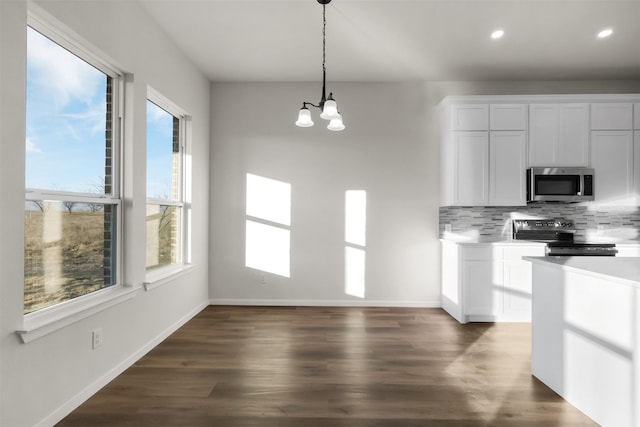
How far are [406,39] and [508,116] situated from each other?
5.21 ft

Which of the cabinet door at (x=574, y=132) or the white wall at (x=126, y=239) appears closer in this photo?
the white wall at (x=126, y=239)

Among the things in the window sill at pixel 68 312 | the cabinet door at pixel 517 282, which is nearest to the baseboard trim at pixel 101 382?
the window sill at pixel 68 312

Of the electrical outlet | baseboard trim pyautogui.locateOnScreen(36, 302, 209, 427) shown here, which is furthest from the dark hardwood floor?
the electrical outlet

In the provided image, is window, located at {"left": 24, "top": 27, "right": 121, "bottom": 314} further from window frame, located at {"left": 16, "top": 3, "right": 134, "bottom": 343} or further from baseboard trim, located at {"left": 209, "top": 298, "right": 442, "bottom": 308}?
baseboard trim, located at {"left": 209, "top": 298, "right": 442, "bottom": 308}

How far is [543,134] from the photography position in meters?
4.50

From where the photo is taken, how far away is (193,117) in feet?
14.8

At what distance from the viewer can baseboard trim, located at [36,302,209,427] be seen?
2.18 m

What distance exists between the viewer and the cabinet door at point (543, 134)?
4.49 metres

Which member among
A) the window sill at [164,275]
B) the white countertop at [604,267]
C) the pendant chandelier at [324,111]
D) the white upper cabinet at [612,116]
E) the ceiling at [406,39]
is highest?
the ceiling at [406,39]

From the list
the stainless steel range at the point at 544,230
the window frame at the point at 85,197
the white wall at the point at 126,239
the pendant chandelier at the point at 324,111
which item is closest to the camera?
the white wall at the point at 126,239

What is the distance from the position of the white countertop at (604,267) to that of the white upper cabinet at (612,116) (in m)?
2.42

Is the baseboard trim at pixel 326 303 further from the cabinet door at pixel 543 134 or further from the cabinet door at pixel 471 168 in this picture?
the cabinet door at pixel 543 134

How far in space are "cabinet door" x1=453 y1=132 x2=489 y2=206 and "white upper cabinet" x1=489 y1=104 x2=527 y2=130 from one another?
0.61ft

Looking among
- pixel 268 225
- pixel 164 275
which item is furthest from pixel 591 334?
pixel 268 225
